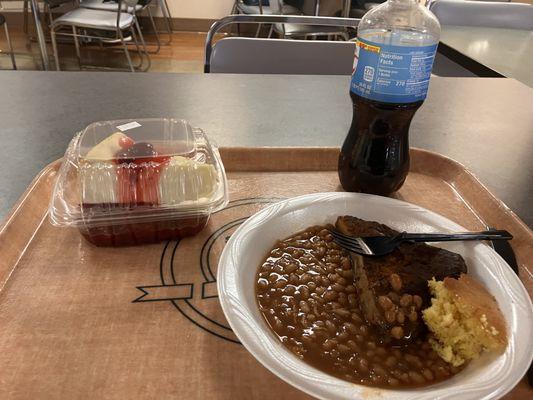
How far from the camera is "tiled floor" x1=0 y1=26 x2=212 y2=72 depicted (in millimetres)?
4785

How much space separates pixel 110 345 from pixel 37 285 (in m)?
0.23

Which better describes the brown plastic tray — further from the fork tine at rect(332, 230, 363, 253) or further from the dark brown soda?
the fork tine at rect(332, 230, 363, 253)

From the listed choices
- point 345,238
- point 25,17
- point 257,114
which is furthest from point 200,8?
point 345,238

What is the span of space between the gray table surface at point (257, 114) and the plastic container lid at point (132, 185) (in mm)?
236

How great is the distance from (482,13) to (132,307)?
10.6 ft

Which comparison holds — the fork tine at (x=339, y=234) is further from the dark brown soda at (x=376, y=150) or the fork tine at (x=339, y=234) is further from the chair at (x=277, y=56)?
the chair at (x=277, y=56)

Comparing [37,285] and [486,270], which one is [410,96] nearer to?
[486,270]

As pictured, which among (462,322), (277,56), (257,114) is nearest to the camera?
(462,322)

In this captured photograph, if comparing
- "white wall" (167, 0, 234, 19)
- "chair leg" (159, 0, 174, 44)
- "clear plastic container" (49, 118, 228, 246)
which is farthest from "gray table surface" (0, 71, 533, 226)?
"white wall" (167, 0, 234, 19)

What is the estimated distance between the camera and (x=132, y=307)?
805 mm

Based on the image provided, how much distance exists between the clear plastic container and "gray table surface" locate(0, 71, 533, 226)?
0.25 meters

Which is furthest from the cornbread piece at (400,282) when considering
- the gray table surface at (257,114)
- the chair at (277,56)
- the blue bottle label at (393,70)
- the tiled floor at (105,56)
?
the tiled floor at (105,56)

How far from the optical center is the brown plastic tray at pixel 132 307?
67 cm

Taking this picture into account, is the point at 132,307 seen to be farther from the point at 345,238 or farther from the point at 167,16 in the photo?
the point at 167,16
